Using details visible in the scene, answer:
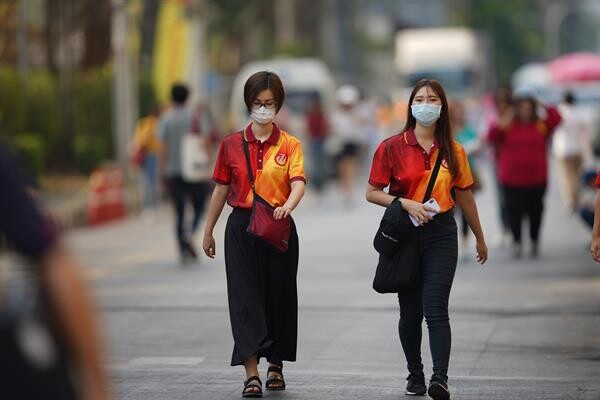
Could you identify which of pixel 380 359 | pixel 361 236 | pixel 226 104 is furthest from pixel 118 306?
pixel 226 104

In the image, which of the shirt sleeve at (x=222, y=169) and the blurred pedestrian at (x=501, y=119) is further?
the blurred pedestrian at (x=501, y=119)

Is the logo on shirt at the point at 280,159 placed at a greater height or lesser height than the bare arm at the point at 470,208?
greater

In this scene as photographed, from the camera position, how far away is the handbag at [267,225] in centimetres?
843

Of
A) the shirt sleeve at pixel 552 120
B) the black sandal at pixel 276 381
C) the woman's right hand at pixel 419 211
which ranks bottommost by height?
the black sandal at pixel 276 381

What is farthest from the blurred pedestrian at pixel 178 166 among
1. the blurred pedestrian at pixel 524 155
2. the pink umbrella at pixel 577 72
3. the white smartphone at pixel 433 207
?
the pink umbrella at pixel 577 72

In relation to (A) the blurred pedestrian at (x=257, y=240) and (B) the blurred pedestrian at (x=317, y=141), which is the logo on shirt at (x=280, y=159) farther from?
(B) the blurred pedestrian at (x=317, y=141)

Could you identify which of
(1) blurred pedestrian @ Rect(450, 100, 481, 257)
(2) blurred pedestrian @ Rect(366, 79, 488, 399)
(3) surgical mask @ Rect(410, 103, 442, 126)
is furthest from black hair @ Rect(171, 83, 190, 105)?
(3) surgical mask @ Rect(410, 103, 442, 126)

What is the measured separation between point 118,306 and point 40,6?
23.9 m

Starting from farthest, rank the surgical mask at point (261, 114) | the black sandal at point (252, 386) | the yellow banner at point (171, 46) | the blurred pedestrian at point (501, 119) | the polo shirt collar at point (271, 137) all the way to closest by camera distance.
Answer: the yellow banner at point (171, 46), the blurred pedestrian at point (501, 119), the polo shirt collar at point (271, 137), the surgical mask at point (261, 114), the black sandal at point (252, 386)

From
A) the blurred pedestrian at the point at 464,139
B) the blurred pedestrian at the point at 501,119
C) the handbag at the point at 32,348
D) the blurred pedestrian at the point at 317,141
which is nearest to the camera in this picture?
the handbag at the point at 32,348

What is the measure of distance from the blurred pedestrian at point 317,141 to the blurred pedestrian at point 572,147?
7.57m

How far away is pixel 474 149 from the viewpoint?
16.7m

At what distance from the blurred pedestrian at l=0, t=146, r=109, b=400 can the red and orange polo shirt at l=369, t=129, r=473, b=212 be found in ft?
16.0

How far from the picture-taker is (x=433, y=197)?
322 inches
